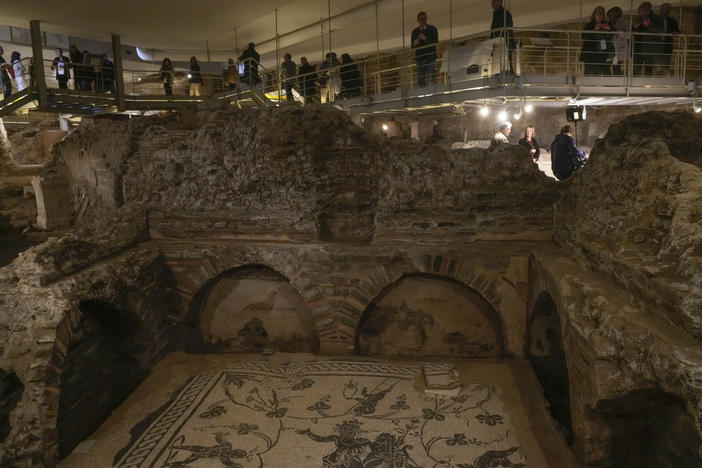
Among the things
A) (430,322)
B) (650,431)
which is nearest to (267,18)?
(430,322)

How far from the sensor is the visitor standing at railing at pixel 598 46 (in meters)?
7.09

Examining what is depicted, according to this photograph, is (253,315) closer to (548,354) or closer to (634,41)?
(548,354)

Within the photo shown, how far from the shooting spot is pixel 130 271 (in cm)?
503

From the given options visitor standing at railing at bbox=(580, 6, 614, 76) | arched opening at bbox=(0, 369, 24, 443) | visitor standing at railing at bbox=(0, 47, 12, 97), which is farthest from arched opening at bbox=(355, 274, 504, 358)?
visitor standing at railing at bbox=(0, 47, 12, 97)

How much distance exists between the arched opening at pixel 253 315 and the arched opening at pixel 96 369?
0.83m

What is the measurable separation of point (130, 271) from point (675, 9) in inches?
446

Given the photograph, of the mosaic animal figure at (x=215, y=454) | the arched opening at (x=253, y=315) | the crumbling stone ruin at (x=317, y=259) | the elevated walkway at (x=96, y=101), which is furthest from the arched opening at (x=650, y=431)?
the elevated walkway at (x=96, y=101)

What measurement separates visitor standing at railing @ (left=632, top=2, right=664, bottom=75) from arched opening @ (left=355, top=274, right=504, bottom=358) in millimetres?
4410

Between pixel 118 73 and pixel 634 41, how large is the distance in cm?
992

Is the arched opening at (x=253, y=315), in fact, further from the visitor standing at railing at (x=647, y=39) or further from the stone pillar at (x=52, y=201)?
the stone pillar at (x=52, y=201)

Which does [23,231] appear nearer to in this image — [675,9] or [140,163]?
[140,163]

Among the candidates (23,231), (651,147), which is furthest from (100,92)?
(651,147)

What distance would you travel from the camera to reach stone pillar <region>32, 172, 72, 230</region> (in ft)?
34.6

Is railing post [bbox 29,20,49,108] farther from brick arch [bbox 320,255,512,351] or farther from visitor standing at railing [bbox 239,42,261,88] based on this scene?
brick arch [bbox 320,255,512,351]
